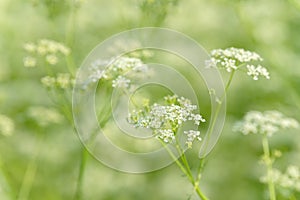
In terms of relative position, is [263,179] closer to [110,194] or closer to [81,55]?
[110,194]

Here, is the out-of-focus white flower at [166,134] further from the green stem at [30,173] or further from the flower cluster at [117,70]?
the green stem at [30,173]

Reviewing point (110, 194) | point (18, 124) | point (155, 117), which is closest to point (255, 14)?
point (110, 194)

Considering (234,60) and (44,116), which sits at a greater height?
(234,60)

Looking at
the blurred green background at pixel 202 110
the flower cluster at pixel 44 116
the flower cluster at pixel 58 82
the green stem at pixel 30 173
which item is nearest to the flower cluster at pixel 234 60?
the flower cluster at pixel 58 82

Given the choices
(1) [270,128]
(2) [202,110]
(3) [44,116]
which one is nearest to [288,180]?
(1) [270,128]

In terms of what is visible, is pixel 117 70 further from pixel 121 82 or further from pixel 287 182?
pixel 287 182

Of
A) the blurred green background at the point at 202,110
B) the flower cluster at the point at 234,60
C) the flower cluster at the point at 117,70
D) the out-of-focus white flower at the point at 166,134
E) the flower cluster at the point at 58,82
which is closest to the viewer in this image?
the out-of-focus white flower at the point at 166,134
